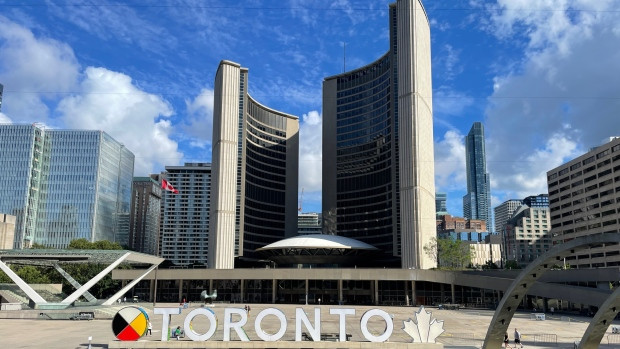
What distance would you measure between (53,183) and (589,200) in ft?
599

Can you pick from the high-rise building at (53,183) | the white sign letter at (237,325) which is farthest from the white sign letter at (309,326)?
the high-rise building at (53,183)

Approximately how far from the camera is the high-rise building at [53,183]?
179000mm

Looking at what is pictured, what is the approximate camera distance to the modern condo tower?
4756 inches

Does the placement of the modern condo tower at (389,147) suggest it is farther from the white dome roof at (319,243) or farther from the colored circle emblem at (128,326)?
the colored circle emblem at (128,326)

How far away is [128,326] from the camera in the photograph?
34.5 metres

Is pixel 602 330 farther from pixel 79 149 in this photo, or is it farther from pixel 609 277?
pixel 79 149

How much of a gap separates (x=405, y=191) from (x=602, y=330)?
9586 cm

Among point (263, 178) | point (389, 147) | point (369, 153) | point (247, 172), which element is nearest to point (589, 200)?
point (389, 147)

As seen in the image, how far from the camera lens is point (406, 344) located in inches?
1307

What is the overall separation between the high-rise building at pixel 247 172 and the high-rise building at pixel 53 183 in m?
64.3

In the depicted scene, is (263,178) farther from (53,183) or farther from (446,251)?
(53,183)

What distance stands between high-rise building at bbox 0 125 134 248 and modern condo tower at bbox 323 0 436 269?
3413 inches

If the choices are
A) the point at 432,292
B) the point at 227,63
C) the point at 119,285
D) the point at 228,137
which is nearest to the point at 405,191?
the point at 432,292

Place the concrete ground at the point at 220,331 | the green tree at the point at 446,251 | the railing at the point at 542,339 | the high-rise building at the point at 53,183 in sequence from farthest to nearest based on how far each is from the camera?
the high-rise building at the point at 53,183
the green tree at the point at 446,251
the railing at the point at 542,339
the concrete ground at the point at 220,331
